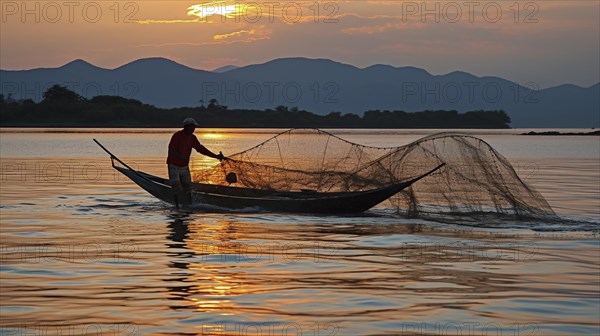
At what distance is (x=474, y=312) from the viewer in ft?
35.1

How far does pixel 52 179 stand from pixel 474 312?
25.5m

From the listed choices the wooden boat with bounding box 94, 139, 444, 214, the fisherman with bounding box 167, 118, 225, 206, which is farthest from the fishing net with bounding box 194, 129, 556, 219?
the fisherman with bounding box 167, 118, 225, 206

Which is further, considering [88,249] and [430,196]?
[430,196]

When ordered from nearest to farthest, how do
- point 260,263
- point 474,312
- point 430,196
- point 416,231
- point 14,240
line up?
point 474,312 → point 260,263 → point 14,240 → point 416,231 → point 430,196

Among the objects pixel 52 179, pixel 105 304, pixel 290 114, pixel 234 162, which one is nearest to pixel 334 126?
pixel 290 114

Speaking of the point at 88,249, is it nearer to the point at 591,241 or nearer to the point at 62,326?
the point at 62,326

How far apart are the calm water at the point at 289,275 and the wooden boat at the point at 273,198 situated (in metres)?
0.39

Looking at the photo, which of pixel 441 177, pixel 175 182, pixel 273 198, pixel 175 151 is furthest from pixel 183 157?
pixel 441 177

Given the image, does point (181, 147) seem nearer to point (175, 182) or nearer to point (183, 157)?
point (183, 157)

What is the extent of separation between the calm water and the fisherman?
62 centimetres

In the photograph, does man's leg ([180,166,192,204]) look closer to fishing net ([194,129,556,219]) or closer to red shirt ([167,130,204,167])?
red shirt ([167,130,204,167])

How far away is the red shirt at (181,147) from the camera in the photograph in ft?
68.5

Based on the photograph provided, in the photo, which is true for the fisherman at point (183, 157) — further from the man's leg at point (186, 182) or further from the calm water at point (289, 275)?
the calm water at point (289, 275)

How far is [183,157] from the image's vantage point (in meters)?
21.2
